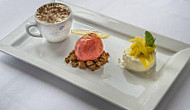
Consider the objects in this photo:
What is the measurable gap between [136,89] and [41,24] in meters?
0.50

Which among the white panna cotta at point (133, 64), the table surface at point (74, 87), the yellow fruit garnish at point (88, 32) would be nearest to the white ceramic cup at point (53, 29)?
the yellow fruit garnish at point (88, 32)

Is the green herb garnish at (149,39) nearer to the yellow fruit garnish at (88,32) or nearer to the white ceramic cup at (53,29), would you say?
the yellow fruit garnish at (88,32)

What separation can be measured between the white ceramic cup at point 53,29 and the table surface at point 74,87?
0.53ft

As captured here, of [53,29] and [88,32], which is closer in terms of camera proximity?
[53,29]

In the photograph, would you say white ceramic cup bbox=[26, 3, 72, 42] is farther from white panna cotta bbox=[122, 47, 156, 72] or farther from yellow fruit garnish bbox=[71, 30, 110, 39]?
white panna cotta bbox=[122, 47, 156, 72]

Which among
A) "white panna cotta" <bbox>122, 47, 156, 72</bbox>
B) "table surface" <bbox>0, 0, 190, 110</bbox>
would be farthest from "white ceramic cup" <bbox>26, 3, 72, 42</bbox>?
"white panna cotta" <bbox>122, 47, 156, 72</bbox>

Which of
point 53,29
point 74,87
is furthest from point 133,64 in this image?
point 53,29

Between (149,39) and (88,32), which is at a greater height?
(149,39)

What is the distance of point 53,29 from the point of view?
1282mm

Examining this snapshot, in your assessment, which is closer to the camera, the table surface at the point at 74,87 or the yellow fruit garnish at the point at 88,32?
the table surface at the point at 74,87

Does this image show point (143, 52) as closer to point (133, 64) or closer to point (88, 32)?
point (133, 64)

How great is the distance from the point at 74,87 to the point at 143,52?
30 centimetres

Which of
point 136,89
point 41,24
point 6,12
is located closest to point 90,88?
point 136,89

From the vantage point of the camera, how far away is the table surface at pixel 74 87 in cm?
110
